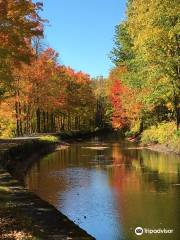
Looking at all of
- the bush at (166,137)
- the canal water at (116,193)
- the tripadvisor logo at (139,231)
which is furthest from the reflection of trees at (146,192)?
the bush at (166,137)

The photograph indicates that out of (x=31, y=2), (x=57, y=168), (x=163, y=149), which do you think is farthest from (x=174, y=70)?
(x=31, y=2)

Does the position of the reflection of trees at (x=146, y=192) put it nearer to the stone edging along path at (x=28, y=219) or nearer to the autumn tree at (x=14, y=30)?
the stone edging along path at (x=28, y=219)

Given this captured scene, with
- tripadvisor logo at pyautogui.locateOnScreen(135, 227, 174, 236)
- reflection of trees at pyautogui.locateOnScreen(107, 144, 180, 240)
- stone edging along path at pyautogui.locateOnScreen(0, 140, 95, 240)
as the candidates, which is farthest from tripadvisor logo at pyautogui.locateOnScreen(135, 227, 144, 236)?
stone edging along path at pyautogui.locateOnScreen(0, 140, 95, 240)

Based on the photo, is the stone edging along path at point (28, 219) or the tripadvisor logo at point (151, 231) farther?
the tripadvisor logo at point (151, 231)

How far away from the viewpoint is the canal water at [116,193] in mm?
15203

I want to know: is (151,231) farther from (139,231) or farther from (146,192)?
(146,192)

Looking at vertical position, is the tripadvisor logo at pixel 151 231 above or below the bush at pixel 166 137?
below

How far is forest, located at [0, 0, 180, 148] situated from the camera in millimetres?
26250

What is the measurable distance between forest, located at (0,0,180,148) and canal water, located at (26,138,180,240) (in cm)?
624

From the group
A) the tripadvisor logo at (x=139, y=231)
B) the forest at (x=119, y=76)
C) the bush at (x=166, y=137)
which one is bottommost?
the tripadvisor logo at (x=139, y=231)

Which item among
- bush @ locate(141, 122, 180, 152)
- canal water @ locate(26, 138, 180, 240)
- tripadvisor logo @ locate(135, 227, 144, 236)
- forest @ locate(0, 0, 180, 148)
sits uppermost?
forest @ locate(0, 0, 180, 148)

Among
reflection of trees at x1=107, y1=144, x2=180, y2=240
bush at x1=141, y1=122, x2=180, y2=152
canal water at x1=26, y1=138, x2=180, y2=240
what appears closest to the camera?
canal water at x1=26, y1=138, x2=180, y2=240

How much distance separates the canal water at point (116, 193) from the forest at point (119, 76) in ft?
20.5

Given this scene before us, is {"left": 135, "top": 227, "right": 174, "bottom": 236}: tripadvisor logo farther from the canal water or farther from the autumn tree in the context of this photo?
the autumn tree
